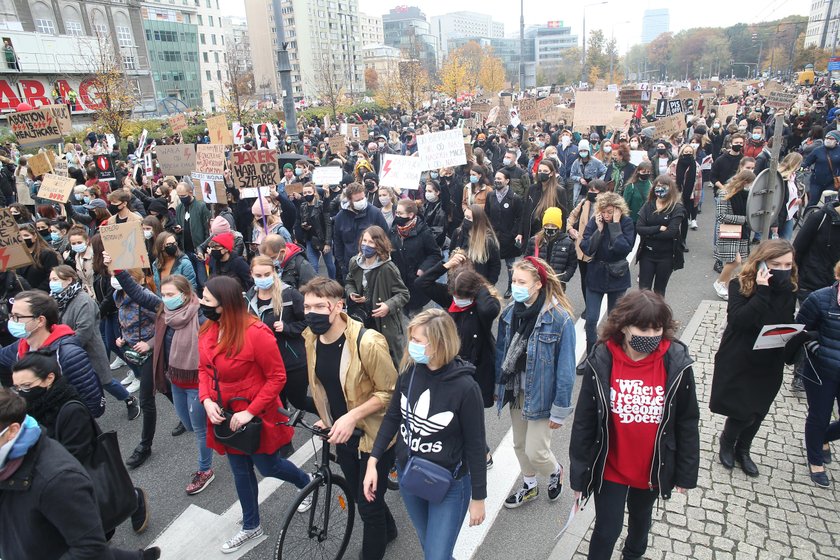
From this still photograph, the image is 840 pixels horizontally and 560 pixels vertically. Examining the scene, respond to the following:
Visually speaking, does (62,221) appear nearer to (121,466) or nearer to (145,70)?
(121,466)

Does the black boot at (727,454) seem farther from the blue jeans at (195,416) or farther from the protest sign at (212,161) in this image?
the protest sign at (212,161)

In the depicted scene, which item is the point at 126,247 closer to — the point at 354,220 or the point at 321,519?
the point at 354,220

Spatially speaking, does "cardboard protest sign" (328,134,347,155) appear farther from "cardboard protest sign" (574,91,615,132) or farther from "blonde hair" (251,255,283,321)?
"blonde hair" (251,255,283,321)

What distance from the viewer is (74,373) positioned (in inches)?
Result: 164

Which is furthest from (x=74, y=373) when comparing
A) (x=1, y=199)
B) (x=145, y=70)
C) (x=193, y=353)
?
(x=145, y=70)

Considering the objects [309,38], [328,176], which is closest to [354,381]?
[328,176]

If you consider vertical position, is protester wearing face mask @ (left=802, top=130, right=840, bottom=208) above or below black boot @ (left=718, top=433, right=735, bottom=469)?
above

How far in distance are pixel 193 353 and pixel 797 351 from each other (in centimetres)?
468

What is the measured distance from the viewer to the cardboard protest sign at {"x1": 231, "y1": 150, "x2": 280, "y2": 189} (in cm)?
821

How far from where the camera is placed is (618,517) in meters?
3.31

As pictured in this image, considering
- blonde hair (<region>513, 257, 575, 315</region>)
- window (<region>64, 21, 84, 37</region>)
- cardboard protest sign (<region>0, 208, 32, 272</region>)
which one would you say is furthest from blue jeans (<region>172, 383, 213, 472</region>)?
window (<region>64, 21, 84, 37</region>)

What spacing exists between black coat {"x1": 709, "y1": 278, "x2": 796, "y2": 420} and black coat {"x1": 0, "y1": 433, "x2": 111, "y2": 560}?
13.7 ft

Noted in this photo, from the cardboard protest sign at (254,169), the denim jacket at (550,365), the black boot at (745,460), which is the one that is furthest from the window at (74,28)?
the black boot at (745,460)

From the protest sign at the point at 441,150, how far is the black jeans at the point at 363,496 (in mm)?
6669
